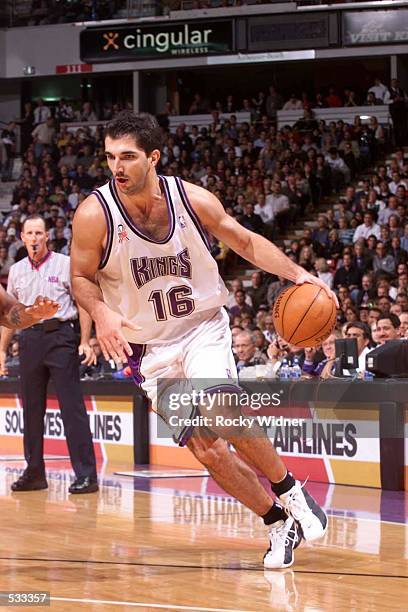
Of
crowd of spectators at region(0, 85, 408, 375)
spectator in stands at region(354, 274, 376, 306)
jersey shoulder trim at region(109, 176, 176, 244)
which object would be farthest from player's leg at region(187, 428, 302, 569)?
spectator in stands at region(354, 274, 376, 306)

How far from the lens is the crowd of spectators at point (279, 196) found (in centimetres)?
1261

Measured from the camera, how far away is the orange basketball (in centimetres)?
491

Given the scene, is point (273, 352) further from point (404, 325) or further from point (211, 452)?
point (211, 452)

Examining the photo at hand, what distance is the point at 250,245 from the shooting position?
4.99m

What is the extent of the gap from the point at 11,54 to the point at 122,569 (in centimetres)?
2202

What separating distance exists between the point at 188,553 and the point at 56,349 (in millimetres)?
3104

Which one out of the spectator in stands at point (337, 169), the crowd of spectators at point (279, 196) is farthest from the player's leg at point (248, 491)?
the spectator in stands at point (337, 169)

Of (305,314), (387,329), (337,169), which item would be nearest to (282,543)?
(305,314)

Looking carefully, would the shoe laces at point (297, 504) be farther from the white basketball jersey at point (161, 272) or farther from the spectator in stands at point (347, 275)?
the spectator in stands at point (347, 275)

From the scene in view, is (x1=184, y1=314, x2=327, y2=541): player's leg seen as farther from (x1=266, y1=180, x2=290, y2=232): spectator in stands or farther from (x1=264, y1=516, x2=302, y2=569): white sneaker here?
(x1=266, y1=180, x2=290, y2=232): spectator in stands

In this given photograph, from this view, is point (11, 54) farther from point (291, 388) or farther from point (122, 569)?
point (122, 569)

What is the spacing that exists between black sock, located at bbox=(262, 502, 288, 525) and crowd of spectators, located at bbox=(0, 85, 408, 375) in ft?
13.3

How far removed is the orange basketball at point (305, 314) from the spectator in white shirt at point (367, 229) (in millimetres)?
9963

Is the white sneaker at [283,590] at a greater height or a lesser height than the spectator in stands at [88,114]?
lesser
